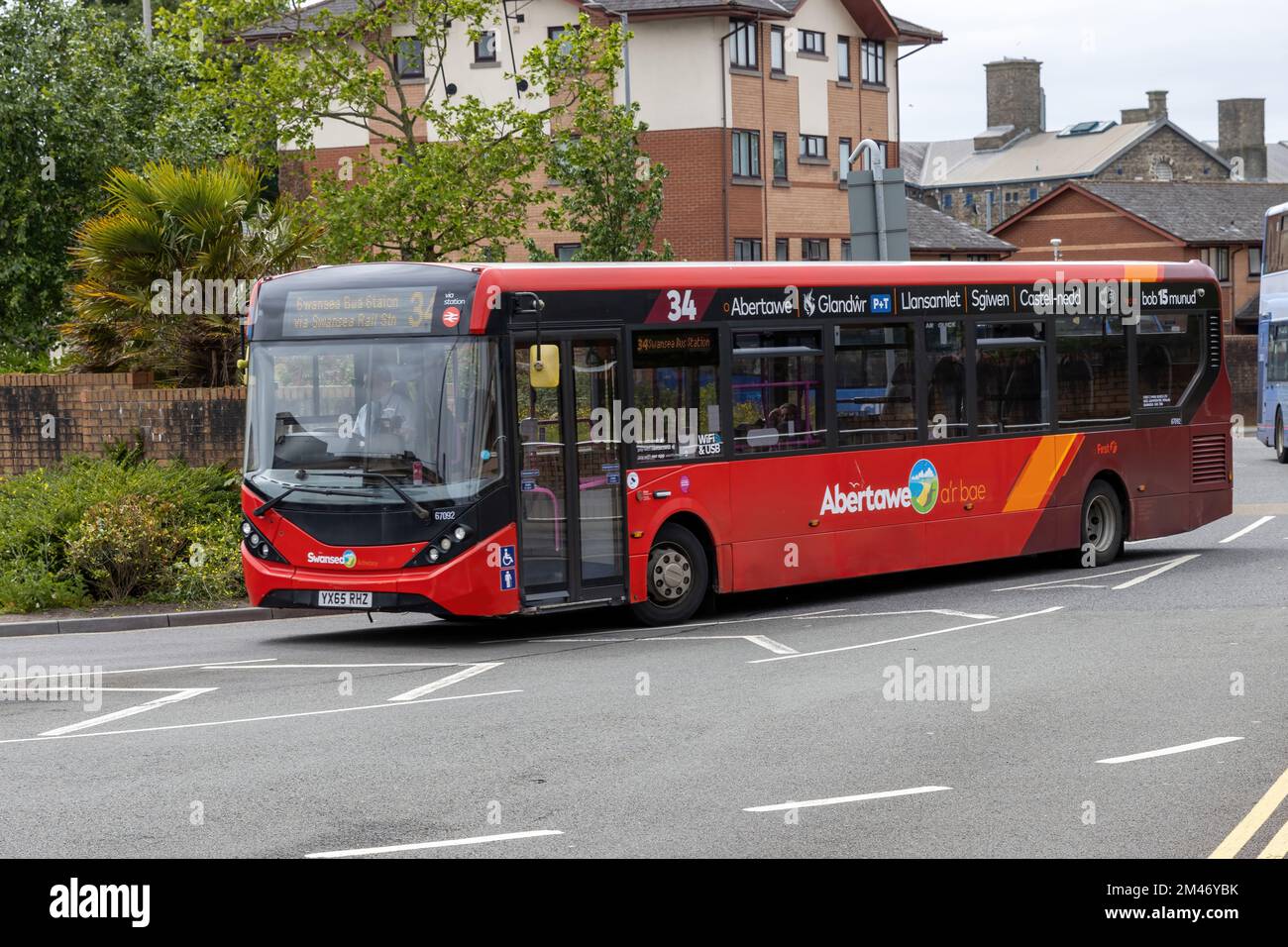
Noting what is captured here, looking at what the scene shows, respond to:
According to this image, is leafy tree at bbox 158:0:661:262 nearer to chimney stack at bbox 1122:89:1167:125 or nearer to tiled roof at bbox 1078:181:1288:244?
tiled roof at bbox 1078:181:1288:244

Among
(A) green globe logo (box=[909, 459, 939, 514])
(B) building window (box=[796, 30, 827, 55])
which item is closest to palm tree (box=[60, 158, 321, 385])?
(A) green globe logo (box=[909, 459, 939, 514])

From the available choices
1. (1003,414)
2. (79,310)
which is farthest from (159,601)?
(1003,414)

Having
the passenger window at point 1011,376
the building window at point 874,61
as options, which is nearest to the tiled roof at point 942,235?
the building window at point 874,61

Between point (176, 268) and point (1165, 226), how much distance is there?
202ft

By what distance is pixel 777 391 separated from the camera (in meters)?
16.2

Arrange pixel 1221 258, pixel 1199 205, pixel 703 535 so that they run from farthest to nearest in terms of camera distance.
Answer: pixel 1199 205 → pixel 1221 258 → pixel 703 535

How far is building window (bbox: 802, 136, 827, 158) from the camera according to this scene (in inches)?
2143

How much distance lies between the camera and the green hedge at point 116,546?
17.3 m

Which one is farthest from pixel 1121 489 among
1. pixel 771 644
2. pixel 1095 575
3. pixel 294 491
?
pixel 294 491

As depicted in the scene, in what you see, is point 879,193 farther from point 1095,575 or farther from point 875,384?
point 875,384

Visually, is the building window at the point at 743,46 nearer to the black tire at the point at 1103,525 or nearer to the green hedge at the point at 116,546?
the black tire at the point at 1103,525

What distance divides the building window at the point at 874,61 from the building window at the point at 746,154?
21.1 ft

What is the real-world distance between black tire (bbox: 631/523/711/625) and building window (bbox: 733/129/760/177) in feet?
122

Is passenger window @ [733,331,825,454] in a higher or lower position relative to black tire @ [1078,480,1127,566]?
higher
